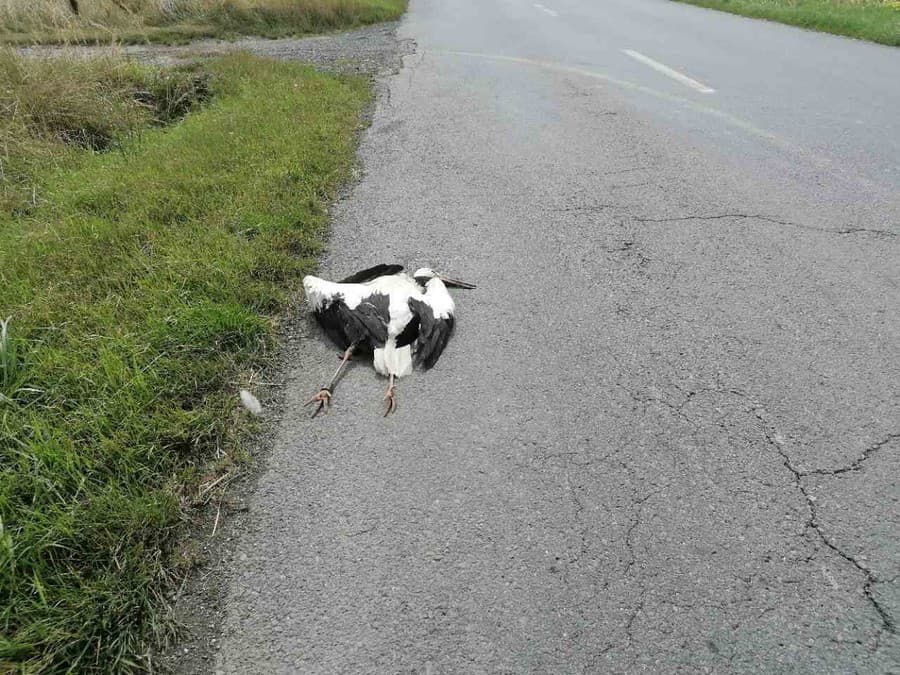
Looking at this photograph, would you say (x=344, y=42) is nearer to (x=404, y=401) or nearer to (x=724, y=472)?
(x=404, y=401)

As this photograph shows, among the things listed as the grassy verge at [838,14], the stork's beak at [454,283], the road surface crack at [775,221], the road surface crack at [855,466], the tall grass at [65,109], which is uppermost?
the grassy verge at [838,14]

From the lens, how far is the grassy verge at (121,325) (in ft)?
6.36

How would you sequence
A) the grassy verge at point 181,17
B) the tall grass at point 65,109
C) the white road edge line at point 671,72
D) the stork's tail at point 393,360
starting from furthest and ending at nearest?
the grassy verge at point 181,17 < the white road edge line at point 671,72 < the tall grass at point 65,109 < the stork's tail at point 393,360

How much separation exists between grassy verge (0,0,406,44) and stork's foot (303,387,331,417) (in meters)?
11.5

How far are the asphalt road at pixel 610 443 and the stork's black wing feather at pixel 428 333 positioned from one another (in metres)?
0.09

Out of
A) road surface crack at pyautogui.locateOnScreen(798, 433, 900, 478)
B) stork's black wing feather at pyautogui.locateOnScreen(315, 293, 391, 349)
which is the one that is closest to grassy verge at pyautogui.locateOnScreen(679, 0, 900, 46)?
road surface crack at pyautogui.locateOnScreen(798, 433, 900, 478)

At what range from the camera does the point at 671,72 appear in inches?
340

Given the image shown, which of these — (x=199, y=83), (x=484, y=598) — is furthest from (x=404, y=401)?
(x=199, y=83)

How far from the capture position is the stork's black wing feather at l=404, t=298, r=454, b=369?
9.95 feet

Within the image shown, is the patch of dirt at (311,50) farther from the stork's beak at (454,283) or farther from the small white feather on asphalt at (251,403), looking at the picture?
the small white feather on asphalt at (251,403)

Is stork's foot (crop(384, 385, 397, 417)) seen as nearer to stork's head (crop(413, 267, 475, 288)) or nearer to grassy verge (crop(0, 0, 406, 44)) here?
stork's head (crop(413, 267, 475, 288))

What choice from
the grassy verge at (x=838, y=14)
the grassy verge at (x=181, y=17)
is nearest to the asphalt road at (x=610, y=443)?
the grassy verge at (x=838, y=14)

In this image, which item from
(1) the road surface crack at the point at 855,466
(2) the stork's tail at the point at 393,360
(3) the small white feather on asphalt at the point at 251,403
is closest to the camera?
(1) the road surface crack at the point at 855,466

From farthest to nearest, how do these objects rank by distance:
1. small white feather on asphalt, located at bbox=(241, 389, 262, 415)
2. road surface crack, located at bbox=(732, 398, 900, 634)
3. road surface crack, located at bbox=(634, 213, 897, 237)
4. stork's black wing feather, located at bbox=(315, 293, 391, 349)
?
road surface crack, located at bbox=(634, 213, 897, 237), stork's black wing feather, located at bbox=(315, 293, 391, 349), small white feather on asphalt, located at bbox=(241, 389, 262, 415), road surface crack, located at bbox=(732, 398, 900, 634)
